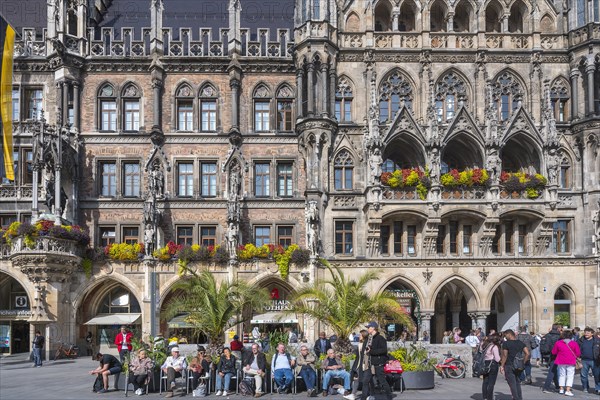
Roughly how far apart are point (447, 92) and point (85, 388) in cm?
2436

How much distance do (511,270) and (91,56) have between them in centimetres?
2440


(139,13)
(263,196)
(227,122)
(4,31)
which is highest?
(139,13)

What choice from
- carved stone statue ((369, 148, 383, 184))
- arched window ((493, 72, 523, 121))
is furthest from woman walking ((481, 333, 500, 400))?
arched window ((493, 72, 523, 121))

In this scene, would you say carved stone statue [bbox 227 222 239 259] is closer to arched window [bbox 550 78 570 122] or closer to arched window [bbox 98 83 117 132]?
arched window [bbox 98 83 117 132]

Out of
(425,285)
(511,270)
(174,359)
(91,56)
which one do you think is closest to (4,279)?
(91,56)

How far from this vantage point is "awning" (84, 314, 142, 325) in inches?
1345

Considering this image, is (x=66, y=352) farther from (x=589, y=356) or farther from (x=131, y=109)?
(x=589, y=356)

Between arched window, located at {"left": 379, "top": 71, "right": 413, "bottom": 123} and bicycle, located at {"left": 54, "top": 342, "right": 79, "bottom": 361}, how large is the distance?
19.2 meters

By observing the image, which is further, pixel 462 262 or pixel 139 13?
pixel 139 13

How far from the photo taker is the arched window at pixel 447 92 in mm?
36688

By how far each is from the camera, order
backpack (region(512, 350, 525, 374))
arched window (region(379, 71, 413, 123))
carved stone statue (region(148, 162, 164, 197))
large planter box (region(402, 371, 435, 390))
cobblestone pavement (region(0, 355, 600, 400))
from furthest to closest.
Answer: arched window (region(379, 71, 413, 123)), carved stone statue (region(148, 162, 164, 197)), large planter box (region(402, 371, 435, 390)), cobblestone pavement (region(0, 355, 600, 400)), backpack (region(512, 350, 525, 374))

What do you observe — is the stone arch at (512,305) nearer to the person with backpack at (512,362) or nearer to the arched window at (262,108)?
the arched window at (262,108)

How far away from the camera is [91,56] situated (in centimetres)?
3628

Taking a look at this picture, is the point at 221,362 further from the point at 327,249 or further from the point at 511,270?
the point at 511,270
